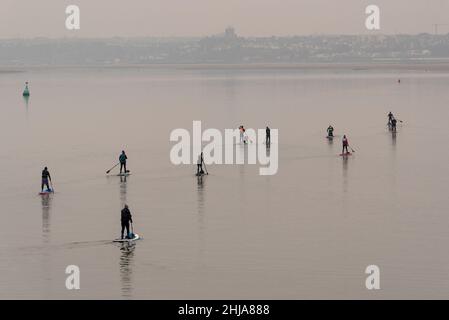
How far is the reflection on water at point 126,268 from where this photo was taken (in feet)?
108

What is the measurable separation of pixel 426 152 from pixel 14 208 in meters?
34.8

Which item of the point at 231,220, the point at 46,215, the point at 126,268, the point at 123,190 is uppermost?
the point at 123,190

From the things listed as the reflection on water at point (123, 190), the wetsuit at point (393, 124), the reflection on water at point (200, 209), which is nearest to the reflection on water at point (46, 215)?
the reflection on water at point (123, 190)

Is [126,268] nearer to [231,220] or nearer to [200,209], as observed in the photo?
[231,220]

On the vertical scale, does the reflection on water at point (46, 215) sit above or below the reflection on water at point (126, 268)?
above

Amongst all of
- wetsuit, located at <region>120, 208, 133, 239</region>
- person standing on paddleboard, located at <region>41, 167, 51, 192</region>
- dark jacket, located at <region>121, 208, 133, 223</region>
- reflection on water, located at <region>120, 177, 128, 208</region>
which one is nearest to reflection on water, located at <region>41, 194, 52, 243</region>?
person standing on paddleboard, located at <region>41, 167, 51, 192</region>

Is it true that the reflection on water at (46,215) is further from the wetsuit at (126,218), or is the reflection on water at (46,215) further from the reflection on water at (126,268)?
the reflection on water at (126,268)

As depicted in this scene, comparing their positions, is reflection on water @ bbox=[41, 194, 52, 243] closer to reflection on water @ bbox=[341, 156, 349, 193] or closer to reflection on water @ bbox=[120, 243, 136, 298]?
reflection on water @ bbox=[120, 243, 136, 298]

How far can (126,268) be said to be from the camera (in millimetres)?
35875

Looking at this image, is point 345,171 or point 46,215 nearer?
point 46,215

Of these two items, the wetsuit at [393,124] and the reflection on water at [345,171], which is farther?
the wetsuit at [393,124]

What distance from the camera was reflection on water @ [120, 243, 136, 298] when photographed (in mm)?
33009

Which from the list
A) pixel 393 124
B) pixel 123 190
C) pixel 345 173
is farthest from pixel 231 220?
pixel 393 124

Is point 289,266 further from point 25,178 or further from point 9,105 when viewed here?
point 9,105
